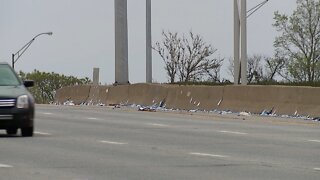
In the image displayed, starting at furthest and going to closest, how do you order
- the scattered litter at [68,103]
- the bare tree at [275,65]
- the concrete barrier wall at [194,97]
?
the bare tree at [275,65] < the scattered litter at [68,103] < the concrete barrier wall at [194,97]

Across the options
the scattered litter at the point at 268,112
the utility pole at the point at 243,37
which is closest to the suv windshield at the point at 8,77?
the scattered litter at the point at 268,112

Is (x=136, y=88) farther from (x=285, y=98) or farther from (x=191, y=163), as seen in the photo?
(x=191, y=163)

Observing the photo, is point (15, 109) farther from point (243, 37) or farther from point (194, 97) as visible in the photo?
point (243, 37)

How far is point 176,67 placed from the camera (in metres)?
80.3

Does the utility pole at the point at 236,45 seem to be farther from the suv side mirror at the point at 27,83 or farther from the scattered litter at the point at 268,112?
the suv side mirror at the point at 27,83

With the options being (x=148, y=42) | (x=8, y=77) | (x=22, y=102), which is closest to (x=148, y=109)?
(x=148, y=42)

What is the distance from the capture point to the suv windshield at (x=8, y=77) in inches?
754

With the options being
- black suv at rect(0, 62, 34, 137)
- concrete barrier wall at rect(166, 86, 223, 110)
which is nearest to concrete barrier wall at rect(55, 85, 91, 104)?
concrete barrier wall at rect(166, 86, 223, 110)

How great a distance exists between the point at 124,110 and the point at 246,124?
31.2 feet

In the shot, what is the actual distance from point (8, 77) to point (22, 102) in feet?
4.50

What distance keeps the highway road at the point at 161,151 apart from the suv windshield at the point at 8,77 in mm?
1240

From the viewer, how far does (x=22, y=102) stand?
59.8ft

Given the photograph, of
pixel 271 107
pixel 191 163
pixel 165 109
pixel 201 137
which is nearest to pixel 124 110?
pixel 165 109

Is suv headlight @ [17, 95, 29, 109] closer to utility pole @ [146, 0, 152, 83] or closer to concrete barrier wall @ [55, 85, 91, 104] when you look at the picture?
concrete barrier wall @ [55, 85, 91, 104]
